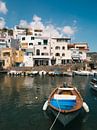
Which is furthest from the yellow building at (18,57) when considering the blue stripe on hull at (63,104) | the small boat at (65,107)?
the blue stripe on hull at (63,104)

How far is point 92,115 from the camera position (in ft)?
100

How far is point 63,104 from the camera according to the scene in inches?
1091

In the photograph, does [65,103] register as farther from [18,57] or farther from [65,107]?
[18,57]

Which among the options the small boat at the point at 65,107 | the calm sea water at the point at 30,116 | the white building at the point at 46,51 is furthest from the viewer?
the white building at the point at 46,51

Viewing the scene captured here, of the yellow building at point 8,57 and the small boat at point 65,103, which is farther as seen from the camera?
the yellow building at point 8,57

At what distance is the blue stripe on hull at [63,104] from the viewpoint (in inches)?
1046

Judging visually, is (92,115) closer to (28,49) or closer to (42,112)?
(42,112)

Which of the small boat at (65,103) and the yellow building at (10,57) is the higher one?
the yellow building at (10,57)

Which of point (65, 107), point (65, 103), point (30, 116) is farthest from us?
point (30, 116)

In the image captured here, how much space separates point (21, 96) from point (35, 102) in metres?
6.08

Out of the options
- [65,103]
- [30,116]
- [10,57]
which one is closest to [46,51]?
[10,57]

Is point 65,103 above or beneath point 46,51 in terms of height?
beneath

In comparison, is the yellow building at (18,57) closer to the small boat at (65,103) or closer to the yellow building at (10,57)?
the yellow building at (10,57)

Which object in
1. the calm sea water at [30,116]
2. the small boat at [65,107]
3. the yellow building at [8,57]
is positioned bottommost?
the calm sea water at [30,116]
